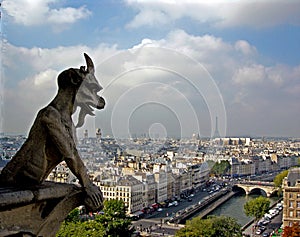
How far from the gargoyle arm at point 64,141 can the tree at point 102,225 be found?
21.5 ft

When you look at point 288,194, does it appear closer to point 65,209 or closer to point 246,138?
point 65,209

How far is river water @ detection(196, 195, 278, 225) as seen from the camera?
20169 mm

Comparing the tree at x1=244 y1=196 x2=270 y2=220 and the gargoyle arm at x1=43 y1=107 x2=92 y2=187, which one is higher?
the gargoyle arm at x1=43 y1=107 x2=92 y2=187

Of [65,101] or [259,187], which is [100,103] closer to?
[65,101]

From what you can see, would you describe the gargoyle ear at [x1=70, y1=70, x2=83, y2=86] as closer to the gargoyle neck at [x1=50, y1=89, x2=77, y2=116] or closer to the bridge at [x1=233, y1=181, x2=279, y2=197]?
the gargoyle neck at [x1=50, y1=89, x2=77, y2=116]

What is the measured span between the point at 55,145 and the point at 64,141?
0.04 m

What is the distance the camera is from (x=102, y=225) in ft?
35.3

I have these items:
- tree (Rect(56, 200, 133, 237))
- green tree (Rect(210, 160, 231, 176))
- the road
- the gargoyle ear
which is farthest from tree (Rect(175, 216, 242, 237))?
green tree (Rect(210, 160, 231, 176))

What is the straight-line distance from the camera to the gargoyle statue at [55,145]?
1903 mm

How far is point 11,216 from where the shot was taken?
1731mm

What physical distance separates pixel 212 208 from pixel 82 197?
20.8m

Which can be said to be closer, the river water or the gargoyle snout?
the gargoyle snout

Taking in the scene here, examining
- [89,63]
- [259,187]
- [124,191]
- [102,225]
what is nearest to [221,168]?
[259,187]

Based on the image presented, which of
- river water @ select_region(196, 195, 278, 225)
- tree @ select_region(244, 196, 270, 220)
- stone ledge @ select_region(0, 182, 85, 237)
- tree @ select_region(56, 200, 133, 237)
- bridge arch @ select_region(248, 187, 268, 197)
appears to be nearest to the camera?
stone ledge @ select_region(0, 182, 85, 237)
